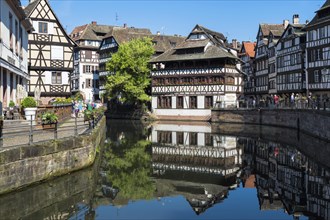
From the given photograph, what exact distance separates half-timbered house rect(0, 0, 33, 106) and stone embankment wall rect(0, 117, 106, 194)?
340 inches

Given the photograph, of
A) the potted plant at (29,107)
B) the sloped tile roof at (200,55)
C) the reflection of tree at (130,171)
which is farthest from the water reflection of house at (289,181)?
the sloped tile roof at (200,55)

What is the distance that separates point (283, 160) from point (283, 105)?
23158 mm

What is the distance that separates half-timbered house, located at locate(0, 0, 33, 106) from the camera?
23770mm

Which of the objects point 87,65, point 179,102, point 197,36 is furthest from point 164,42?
point 179,102

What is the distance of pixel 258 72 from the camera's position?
71.0 m

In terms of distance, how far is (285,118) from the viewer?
145 ft

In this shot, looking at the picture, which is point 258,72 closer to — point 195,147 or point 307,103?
point 307,103

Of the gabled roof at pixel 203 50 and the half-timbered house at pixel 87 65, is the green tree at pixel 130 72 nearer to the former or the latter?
the gabled roof at pixel 203 50

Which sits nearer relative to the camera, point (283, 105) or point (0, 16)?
point (0, 16)

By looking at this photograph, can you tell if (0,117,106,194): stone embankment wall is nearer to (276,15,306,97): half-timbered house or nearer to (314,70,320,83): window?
(314,70,320,83): window

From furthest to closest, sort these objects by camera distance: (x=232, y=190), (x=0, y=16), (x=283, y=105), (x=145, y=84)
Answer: (x=145, y=84), (x=283, y=105), (x=0, y=16), (x=232, y=190)

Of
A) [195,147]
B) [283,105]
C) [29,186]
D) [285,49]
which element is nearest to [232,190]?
[29,186]

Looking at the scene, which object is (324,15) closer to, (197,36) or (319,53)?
(319,53)

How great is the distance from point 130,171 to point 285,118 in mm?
29149
